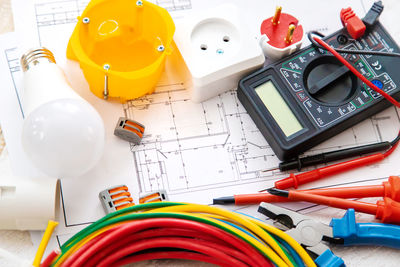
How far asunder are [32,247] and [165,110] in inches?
12.3

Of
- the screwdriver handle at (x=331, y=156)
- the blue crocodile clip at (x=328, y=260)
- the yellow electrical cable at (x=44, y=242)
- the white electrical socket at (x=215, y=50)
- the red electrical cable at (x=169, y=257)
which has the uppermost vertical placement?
the white electrical socket at (x=215, y=50)

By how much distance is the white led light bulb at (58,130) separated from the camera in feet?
2.57

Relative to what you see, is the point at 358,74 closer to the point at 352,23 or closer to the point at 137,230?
the point at 352,23

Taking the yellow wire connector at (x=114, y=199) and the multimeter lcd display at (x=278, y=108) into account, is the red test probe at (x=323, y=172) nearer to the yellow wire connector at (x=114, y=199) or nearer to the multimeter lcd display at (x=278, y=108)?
the multimeter lcd display at (x=278, y=108)

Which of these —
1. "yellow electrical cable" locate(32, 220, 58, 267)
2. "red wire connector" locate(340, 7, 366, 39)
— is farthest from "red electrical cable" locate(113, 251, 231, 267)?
"red wire connector" locate(340, 7, 366, 39)

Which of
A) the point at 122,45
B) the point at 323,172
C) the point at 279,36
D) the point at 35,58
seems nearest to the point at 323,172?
the point at 323,172

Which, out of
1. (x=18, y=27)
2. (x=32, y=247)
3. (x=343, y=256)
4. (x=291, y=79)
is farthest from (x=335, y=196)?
(x=18, y=27)

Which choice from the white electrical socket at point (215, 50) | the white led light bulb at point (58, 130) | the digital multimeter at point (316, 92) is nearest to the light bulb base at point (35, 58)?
the white led light bulb at point (58, 130)

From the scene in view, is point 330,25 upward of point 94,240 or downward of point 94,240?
upward

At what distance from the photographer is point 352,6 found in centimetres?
103

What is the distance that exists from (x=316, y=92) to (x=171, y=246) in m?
Result: 0.36

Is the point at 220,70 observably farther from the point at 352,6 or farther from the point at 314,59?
the point at 352,6

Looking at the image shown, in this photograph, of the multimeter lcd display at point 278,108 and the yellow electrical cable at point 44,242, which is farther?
the multimeter lcd display at point 278,108

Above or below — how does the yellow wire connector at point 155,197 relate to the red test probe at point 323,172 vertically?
above
